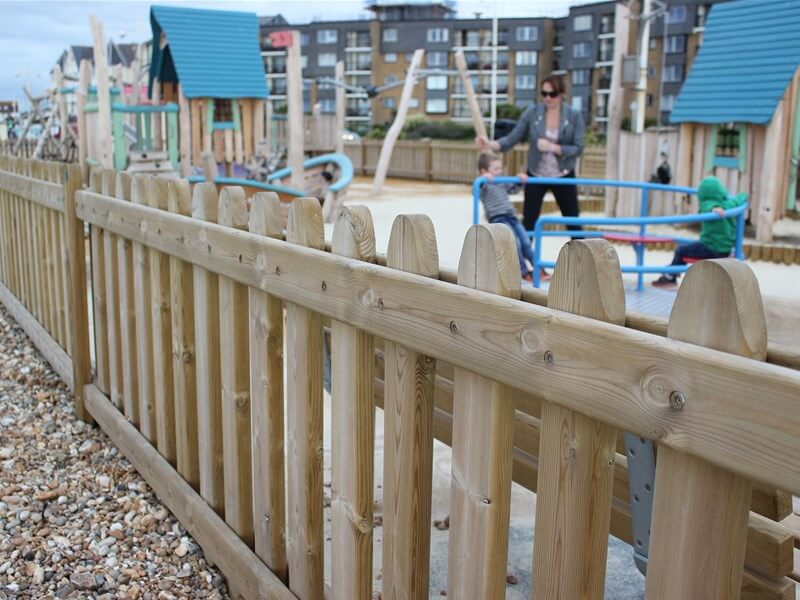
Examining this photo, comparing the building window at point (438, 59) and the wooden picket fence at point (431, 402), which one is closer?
the wooden picket fence at point (431, 402)

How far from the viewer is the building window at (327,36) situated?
78.6m

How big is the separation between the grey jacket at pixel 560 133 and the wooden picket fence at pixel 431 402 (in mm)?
4799

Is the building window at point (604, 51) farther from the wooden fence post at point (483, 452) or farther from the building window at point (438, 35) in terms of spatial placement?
the wooden fence post at point (483, 452)

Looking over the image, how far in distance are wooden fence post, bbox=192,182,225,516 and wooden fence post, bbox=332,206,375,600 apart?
0.81 meters

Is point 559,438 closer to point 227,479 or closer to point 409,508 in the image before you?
point 409,508

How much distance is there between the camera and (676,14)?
6247cm

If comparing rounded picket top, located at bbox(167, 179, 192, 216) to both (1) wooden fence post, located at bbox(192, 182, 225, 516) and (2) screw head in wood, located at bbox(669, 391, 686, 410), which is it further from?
(2) screw head in wood, located at bbox(669, 391, 686, 410)

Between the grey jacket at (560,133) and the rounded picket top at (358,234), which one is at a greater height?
the grey jacket at (560,133)

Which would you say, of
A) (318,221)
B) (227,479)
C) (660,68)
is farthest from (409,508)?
(660,68)

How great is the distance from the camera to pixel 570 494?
142 centimetres

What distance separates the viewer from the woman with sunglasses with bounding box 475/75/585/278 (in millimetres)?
7500

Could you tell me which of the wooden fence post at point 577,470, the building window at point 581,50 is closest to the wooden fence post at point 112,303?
the wooden fence post at point 577,470

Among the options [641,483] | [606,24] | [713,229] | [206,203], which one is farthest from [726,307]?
[606,24]

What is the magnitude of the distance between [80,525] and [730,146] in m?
Result: 10.9
